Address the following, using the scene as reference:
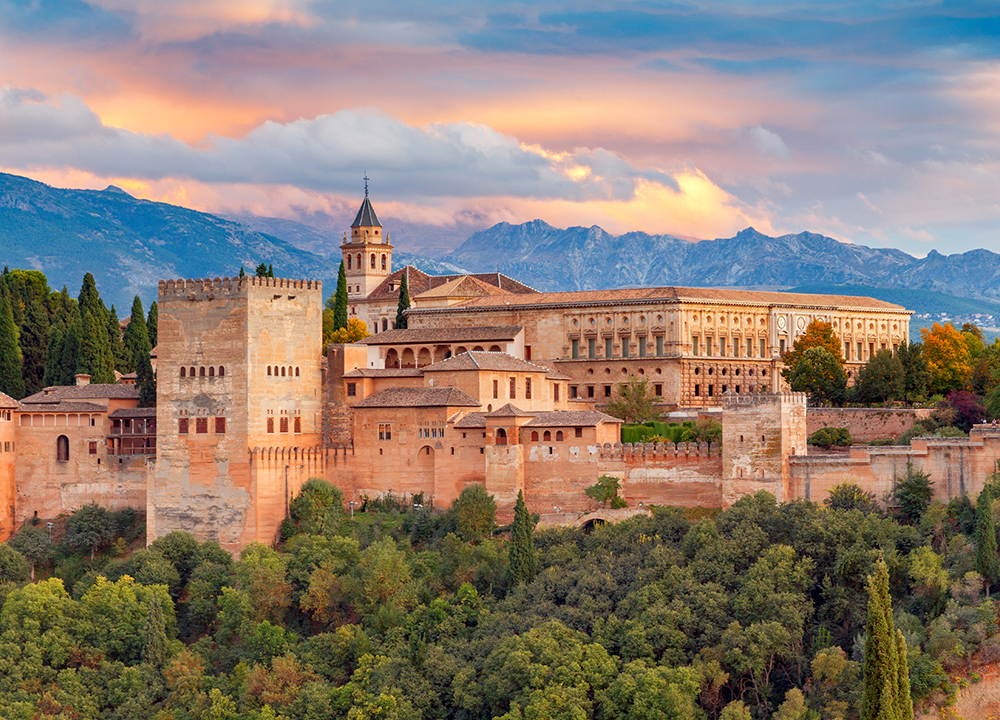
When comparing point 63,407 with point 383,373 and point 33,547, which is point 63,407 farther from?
point 383,373

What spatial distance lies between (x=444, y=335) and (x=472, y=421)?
1625 cm

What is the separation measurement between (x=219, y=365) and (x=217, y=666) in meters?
12.0

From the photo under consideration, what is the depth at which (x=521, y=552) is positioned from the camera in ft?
170

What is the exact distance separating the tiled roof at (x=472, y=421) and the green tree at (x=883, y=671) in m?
20.9

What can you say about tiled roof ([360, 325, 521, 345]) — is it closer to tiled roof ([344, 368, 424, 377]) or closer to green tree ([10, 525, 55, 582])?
tiled roof ([344, 368, 424, 377])

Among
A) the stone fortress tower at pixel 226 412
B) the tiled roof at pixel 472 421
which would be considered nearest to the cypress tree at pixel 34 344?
the stone fortress tower at pixel 226 412

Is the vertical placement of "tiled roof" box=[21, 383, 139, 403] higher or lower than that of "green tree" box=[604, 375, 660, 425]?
higher

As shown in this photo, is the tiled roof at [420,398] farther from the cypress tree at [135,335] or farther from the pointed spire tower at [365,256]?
the pointed spire tower at [365,256]

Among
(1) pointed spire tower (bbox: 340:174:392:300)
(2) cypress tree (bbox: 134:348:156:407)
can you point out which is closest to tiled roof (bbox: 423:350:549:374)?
(2) cypress tree (bbox: 134:348:156:407)

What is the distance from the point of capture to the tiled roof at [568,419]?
2238 inches

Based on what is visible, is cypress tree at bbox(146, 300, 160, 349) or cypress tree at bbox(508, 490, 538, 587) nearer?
cypress tree at bbox(508, 490, 538, 587)

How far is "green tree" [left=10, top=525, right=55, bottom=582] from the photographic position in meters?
61.0

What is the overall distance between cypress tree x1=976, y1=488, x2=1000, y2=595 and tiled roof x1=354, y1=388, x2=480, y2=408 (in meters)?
21.7

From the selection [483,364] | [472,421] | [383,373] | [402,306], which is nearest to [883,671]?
[472,421]
